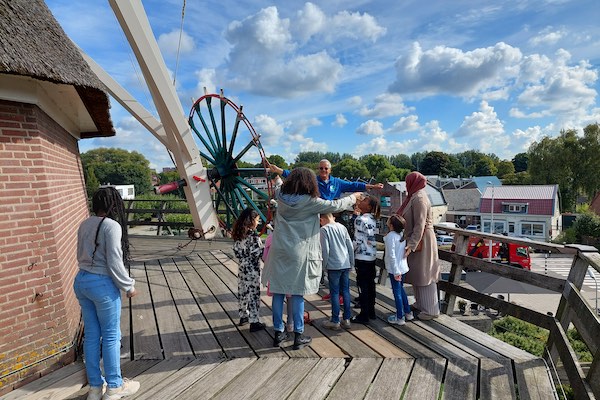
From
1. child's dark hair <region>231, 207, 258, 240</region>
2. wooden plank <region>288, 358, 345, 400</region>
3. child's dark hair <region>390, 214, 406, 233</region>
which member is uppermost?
child's dark hair <region>231, 207, 258, 240</region>

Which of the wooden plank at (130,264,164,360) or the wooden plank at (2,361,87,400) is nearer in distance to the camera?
the wooden plank at (2,361,87,400)

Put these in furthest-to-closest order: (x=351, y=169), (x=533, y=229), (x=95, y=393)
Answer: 1. (x=351, y=169)
2. (x=533, y=229)
3. (x=95, y=393)

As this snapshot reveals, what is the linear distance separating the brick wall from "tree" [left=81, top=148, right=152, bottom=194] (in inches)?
2542

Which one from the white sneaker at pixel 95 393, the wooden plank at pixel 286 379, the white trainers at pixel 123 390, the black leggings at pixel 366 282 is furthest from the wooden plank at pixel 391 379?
the white sneaker at pixel 95 393

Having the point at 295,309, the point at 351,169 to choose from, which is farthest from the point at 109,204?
the point at 351,169

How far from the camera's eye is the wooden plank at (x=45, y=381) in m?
2.62

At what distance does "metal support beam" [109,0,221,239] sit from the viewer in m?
4.88

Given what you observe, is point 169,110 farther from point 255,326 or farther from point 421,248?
point 421,248

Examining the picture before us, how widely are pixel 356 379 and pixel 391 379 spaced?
256 mm

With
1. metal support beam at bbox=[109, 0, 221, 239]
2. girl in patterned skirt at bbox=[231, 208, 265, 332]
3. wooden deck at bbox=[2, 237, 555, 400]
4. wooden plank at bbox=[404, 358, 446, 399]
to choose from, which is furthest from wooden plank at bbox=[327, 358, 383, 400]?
metal support beam at bbox=[109, 0, 221, 239]

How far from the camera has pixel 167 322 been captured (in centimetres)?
396

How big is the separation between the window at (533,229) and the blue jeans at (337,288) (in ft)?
114

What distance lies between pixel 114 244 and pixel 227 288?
2849 millimetres

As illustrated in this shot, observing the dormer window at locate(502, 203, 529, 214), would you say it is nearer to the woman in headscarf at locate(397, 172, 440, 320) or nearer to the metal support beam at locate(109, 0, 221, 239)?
the metal support beam at locate(109, 0, 221, 239)
